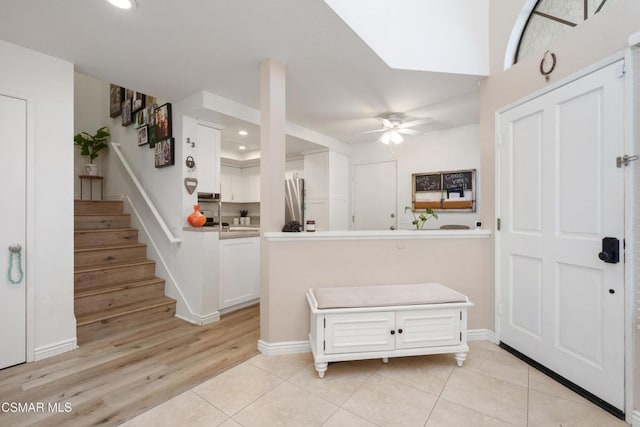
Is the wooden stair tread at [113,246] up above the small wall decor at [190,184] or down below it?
below

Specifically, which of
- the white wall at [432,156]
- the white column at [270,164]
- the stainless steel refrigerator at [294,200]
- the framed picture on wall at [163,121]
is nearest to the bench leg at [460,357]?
the white column at [270,164]

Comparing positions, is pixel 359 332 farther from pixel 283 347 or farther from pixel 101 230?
pixel 101 230

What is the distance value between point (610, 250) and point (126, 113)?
5.26 metres

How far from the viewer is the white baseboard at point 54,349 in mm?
2180

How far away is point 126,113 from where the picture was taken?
3.94 metres

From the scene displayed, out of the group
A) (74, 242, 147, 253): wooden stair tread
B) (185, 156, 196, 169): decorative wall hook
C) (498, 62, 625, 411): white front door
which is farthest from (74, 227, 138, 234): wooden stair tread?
(498, 62, 625, 411): white front door

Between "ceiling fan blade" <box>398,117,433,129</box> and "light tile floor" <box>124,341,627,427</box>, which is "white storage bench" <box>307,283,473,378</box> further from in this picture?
"ceiling fan blade" <box>398,117,433,129</box>

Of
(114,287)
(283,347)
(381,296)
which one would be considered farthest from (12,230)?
(381,296)

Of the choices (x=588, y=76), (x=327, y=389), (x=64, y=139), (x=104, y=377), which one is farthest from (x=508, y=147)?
(x=64, y=139)

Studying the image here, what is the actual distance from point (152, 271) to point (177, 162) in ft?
4.75

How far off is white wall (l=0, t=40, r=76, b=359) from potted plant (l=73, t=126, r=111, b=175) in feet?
7.57

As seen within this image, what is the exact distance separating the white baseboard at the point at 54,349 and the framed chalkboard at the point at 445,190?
451cm

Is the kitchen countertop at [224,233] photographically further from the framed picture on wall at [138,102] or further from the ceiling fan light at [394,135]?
the ceiling fan light at [394,135]

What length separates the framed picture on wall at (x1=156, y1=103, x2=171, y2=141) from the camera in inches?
126
